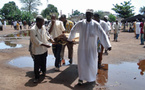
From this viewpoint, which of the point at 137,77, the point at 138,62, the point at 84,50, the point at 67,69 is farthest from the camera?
the point at 138,62

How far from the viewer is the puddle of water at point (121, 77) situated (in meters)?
4.17

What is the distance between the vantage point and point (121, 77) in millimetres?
4836

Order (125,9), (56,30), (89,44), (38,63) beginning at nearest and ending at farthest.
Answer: (89,44)
(38,63)
(56,30)
(125,9)

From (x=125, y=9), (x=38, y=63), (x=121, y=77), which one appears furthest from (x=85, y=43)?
(x=125, y=9)

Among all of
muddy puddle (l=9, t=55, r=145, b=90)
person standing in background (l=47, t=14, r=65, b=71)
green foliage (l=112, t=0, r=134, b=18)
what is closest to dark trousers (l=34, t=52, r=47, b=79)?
person standing in background (l=47, t=14, r=65, b=71)

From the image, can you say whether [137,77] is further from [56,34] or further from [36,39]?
[36,39]

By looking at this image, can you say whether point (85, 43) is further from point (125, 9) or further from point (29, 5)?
point (29, 5)

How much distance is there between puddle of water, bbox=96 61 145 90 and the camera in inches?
164

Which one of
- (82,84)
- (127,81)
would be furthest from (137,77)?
(82,84)

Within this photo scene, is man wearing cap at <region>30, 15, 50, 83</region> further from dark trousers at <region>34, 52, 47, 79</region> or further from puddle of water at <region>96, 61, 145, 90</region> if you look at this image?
puddle of water at <region>96, 61, 145, 90</region>

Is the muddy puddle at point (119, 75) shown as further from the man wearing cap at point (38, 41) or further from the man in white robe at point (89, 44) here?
the man wearing cap at point (38, 41)

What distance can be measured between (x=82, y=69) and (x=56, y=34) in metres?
1.70

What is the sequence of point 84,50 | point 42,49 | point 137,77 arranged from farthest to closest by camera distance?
1. point 137,77
2. point 42,49
3. point 84,50

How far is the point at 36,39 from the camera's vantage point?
4.09 metres
